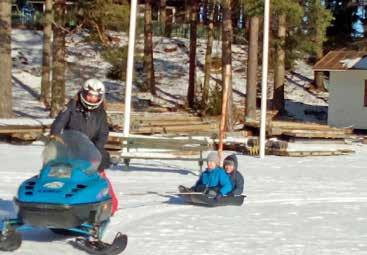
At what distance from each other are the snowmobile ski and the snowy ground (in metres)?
0.15

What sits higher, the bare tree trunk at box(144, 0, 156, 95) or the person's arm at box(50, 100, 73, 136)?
the bare tree trunk at box(144, 0, 156, 95)

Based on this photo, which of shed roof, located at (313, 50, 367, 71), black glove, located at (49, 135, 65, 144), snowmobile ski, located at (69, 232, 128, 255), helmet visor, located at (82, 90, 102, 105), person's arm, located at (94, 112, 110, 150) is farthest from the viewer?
shed roof, located at (313, 50, 367, 71)

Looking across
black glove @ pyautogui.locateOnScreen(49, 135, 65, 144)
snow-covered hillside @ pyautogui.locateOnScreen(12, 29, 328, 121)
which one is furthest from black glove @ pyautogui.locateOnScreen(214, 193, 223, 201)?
snow-covered hillside @ pyautogui.locateOnScreen(12, 29, 328, 121)

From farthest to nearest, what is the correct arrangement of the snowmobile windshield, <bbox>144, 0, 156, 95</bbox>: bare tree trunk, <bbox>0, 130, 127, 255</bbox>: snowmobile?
<bbox>144, 0, 156, 95</bbox>: bare tree trunk
the snowmobile windshield
<bbox>0, 130, 127, 255</bbox>: snowmobile

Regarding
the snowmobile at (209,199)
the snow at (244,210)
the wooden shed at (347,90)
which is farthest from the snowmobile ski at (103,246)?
the wooden shed at (347,90)

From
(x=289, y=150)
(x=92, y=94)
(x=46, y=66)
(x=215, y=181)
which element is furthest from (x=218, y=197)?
(x=46, y=66)

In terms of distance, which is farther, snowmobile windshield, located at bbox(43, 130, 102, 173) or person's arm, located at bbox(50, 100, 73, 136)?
person's arm, located at bbox(50, 100, 73, 136)

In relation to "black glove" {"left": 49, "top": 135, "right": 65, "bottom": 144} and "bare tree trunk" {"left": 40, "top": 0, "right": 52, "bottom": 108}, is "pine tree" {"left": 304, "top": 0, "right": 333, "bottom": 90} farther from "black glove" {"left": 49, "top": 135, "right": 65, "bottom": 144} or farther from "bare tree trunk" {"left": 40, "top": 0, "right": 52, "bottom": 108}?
"black glove" {"left": 49, "top": 135, "right": 65, "bottom": 144}

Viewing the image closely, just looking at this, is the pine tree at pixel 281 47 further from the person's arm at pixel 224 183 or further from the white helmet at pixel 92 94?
the white helmet at pixel 92 94

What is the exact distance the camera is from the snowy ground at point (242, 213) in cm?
885

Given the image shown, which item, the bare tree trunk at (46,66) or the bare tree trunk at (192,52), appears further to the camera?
the bare tree trunk at (192,52)

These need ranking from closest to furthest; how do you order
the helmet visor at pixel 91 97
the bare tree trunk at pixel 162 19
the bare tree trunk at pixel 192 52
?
1. the helmet visor at pixel 91 97
2. the bare tree trunk at pixel 192 52
3. the bare tree trunk at pixel 162 19

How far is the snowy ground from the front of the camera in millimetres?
8852

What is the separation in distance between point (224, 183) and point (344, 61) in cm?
2342
